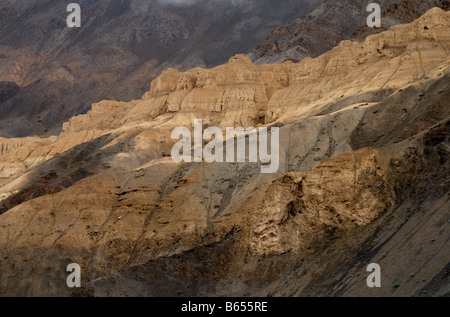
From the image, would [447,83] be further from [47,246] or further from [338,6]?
[338,6]

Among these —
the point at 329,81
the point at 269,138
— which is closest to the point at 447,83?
the point at 269,138

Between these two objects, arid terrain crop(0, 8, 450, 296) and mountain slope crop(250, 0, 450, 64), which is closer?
A: arid terrain crop(0, 8, 450, 296)

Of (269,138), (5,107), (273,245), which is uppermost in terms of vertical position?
(5,107)

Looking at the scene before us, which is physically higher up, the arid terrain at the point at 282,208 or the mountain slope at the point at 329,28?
the mountain slope at the point at 329,28

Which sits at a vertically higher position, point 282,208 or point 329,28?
point 329,28

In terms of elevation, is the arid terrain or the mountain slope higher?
the mountain slope

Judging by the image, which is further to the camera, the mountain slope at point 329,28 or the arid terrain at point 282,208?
the mountain slope at point 329,28

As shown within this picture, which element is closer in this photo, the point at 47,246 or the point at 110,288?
the point at 110,288

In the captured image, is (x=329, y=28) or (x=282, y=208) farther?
(x=329, y=28)
